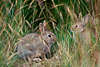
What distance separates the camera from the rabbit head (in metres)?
3.80

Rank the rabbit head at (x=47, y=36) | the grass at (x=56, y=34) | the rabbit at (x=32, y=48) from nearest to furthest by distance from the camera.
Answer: the grass at (x=56, y=34) < the rabbit at (x=32, y=48) < the rabbit head at (x=47, y=36)

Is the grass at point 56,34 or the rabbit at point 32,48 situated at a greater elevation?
the grass at point 56,34

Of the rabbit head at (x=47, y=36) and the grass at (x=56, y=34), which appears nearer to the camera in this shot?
the grass at (x=56, y=34)

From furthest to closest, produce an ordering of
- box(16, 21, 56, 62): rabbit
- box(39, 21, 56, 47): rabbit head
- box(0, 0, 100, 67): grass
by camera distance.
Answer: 1. box(39, 21, 56, 47): rabbit head
2. box(16, 21, 56, 62): rabbit
3. box(0, 0, 100, 67): grass

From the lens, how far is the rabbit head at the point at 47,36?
12.5 ft

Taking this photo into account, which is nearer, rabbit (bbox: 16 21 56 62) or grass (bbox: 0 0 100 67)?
grass (bbox: 0 0 100 67)

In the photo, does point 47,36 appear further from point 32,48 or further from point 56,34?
point 32,48

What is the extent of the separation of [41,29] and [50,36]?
0.20 m

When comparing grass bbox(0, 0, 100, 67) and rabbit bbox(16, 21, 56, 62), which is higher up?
grass bbox(0, 0, 100, 67)

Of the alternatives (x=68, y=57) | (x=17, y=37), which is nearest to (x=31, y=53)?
(x=17, y=37)

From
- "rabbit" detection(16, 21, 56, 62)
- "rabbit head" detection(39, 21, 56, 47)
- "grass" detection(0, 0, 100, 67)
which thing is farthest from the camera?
"rabbit head" detection(39, 21, 56, 47)

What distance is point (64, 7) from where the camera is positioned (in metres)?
4.34

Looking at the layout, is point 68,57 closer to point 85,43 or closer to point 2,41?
point 85,43

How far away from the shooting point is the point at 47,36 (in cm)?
387
